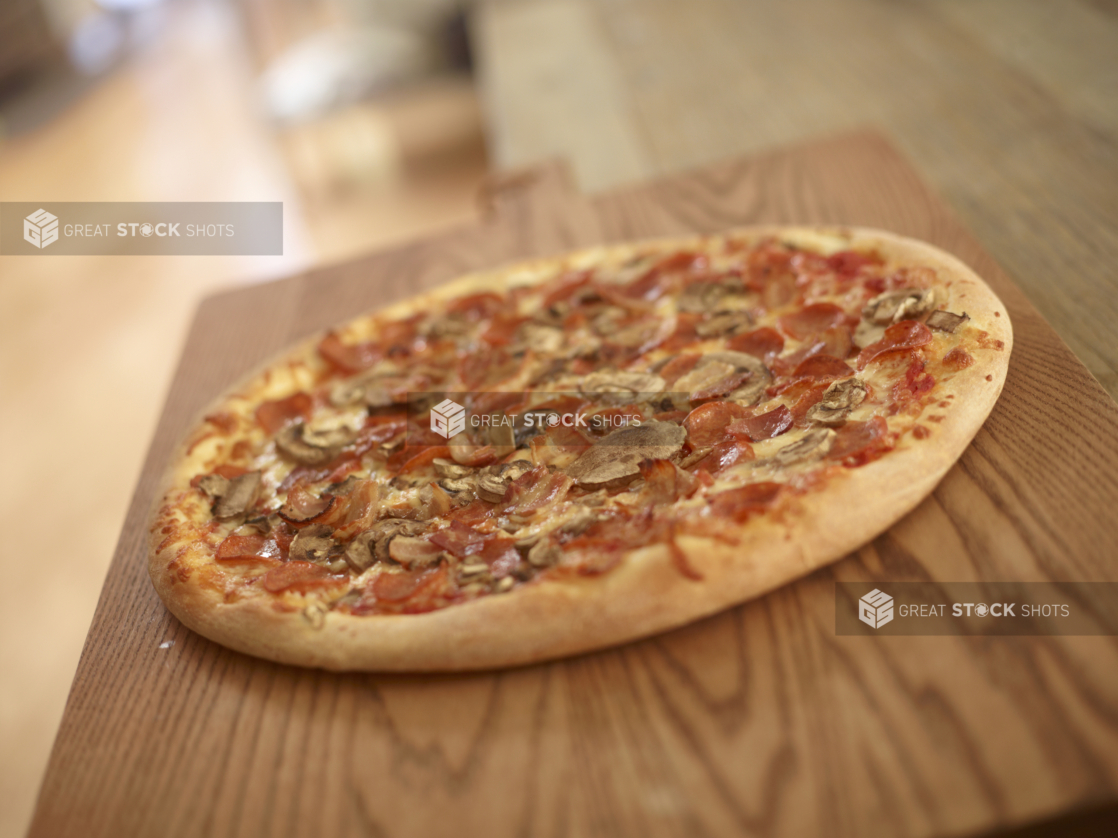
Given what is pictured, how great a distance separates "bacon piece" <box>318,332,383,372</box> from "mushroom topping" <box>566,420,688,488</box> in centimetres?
82

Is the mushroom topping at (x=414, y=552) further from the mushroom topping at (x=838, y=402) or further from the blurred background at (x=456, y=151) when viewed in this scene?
the blurred background at (x=456, y=151)

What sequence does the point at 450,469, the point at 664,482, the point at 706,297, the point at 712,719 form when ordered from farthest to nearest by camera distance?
the point at 706,297, the point at 450,469, the point at 664,482, the point at 712,719

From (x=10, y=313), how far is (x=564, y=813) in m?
6.14

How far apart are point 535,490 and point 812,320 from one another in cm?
74

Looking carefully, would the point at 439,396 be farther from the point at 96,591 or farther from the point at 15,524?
the point at 15,524

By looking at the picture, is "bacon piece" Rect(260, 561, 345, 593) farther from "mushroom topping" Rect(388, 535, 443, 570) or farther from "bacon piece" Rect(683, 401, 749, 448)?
"bacon piece" Rect(683, 401, 749, 448)

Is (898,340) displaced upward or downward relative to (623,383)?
upward

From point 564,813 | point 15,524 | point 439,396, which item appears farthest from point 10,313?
point 564,813

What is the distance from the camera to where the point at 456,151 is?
22.9 feet

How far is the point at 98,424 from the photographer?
4969 mm

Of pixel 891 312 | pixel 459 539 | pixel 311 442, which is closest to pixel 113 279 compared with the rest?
pixel 311 442

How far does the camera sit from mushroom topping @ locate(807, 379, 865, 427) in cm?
169

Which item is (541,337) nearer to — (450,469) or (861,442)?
(450,469)

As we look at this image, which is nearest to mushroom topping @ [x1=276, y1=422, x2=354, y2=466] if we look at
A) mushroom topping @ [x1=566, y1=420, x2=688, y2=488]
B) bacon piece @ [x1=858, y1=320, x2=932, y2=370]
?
mushroom topping @ [x1=566, y1=420, x2=688, y2=488]
